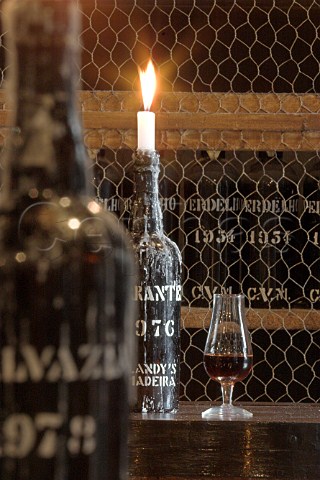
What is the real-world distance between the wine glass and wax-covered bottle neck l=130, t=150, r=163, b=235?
0.34 feet

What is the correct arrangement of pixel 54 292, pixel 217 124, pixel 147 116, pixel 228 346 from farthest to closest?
1. pixel 217 124
2. pixel 228 346
3. pixel 147 116
4. pixel 54 292

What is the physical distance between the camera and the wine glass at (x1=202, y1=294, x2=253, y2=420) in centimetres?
82

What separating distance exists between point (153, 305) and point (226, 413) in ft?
0.38

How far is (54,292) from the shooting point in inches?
8.8

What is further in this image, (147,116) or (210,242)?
(210,242)

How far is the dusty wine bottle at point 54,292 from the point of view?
22cm

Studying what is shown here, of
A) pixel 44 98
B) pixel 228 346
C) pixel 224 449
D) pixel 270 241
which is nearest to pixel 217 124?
pixel 270 241

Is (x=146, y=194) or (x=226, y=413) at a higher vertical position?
(x=146, y=194)

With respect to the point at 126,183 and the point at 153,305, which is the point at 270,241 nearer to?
the point at 126,183

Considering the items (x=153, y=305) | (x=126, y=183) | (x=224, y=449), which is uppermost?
(x=126, y=183)

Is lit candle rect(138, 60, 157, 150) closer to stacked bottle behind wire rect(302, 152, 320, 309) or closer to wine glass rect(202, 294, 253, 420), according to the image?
wine glass rect(202, 294, 253, 420)

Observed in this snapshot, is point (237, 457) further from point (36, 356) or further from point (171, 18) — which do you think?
point (171, 18)

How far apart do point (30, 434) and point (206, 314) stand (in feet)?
4.14

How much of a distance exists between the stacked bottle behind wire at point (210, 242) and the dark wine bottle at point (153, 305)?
0.73 meters
